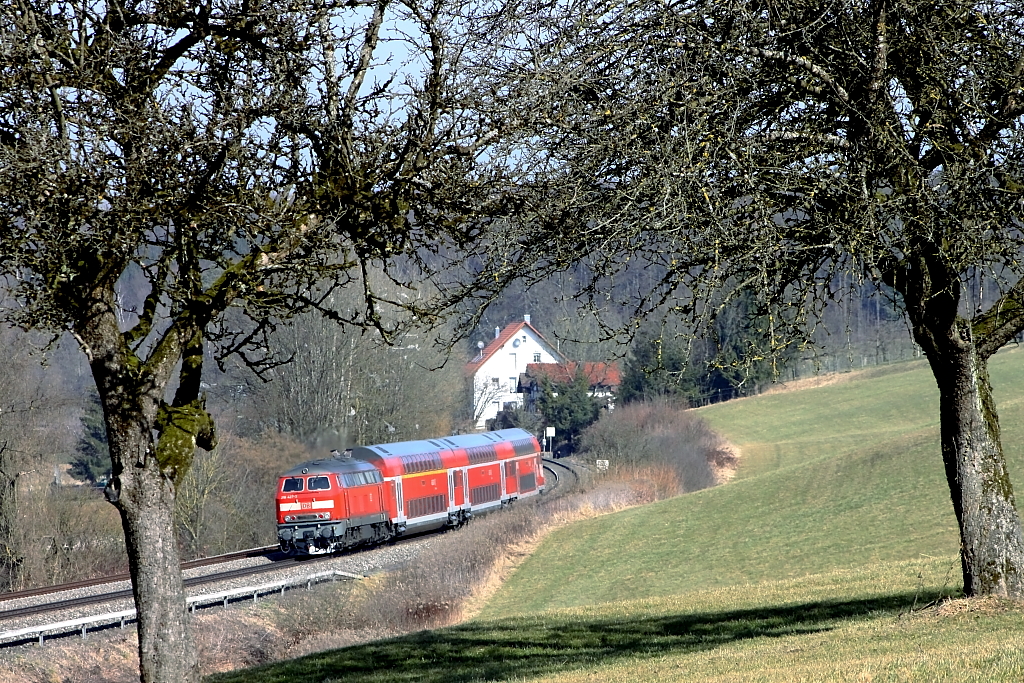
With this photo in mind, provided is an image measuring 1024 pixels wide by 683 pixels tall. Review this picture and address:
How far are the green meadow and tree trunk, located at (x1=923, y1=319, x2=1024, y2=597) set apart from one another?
0.36 meters

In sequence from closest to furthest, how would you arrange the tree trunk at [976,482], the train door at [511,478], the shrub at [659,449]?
the tree trunk at [976,482], the train door at [511,478], the shrub at [659,449]

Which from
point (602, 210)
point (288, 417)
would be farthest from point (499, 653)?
point (288, 417)

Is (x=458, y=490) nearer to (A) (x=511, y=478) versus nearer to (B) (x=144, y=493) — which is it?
(A) (x=511, y=478)

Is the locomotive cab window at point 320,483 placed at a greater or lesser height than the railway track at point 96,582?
greater

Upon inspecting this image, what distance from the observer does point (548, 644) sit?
525 inches

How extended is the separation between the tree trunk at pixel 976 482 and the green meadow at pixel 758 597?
0.36 meters

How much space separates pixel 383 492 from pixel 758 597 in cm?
1642

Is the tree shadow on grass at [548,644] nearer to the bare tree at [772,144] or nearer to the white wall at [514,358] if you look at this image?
the bare tree at [772,144]

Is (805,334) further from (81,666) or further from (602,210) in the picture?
(81,666)

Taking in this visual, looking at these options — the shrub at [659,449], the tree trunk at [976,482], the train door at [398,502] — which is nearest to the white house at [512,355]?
the shrub at [659,449]

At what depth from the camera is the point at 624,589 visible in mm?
24812

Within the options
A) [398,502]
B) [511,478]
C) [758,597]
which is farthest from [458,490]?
[758,597]

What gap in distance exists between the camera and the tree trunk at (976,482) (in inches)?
387

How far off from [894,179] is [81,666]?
54.8 feet
